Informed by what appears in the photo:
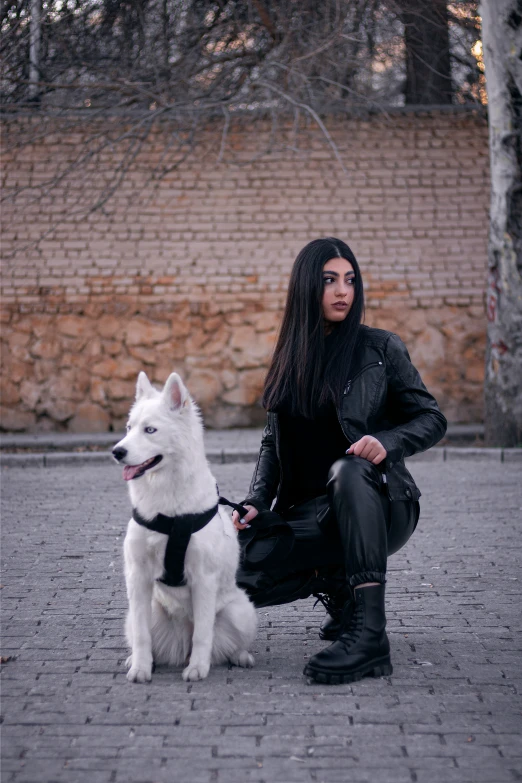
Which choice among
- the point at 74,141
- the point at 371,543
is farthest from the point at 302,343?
the point at 74,141

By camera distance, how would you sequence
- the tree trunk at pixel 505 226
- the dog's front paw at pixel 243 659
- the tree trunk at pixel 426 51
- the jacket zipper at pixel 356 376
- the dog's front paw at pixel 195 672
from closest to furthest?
the dog's front paw at pixel 195 672
the dog's front paw at pixel 243 659
the jacket zipper at pixel 356 376
the tree trunk at pixel 505 226
the tree trunk at pixel 426 51

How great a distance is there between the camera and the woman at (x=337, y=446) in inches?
158

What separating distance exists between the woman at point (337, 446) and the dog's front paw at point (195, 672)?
0.54 meters

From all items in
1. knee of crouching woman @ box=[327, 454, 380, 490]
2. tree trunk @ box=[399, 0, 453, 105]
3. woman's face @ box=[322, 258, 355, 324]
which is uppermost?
tree trunk @ box=[399, 0, 453, 105]

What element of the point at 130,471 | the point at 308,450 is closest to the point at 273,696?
the point at 130,471

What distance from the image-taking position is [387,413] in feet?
14.8

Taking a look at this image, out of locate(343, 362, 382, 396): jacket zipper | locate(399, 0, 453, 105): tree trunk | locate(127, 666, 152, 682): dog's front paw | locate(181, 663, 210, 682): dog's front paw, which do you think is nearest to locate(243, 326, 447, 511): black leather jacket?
locate(343, 362, 382, 396): jacket zipper

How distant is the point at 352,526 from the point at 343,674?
0.63 m

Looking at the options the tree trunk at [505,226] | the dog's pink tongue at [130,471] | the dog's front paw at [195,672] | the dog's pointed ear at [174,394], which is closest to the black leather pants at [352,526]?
the dog's front paw at [195,672]

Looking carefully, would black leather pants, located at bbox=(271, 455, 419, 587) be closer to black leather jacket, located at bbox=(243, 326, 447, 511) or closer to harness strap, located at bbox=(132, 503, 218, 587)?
black leather jacket, located at bbox=(243, 326, 447, 511)

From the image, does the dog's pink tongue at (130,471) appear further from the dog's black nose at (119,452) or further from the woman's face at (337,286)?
the woman's face at (337,286)

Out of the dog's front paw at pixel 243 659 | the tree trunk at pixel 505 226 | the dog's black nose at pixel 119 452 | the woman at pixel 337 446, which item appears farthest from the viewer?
the tree trunk at pixel 505 226

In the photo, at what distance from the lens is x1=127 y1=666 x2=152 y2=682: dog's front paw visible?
3.90 m

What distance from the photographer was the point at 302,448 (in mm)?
4531
